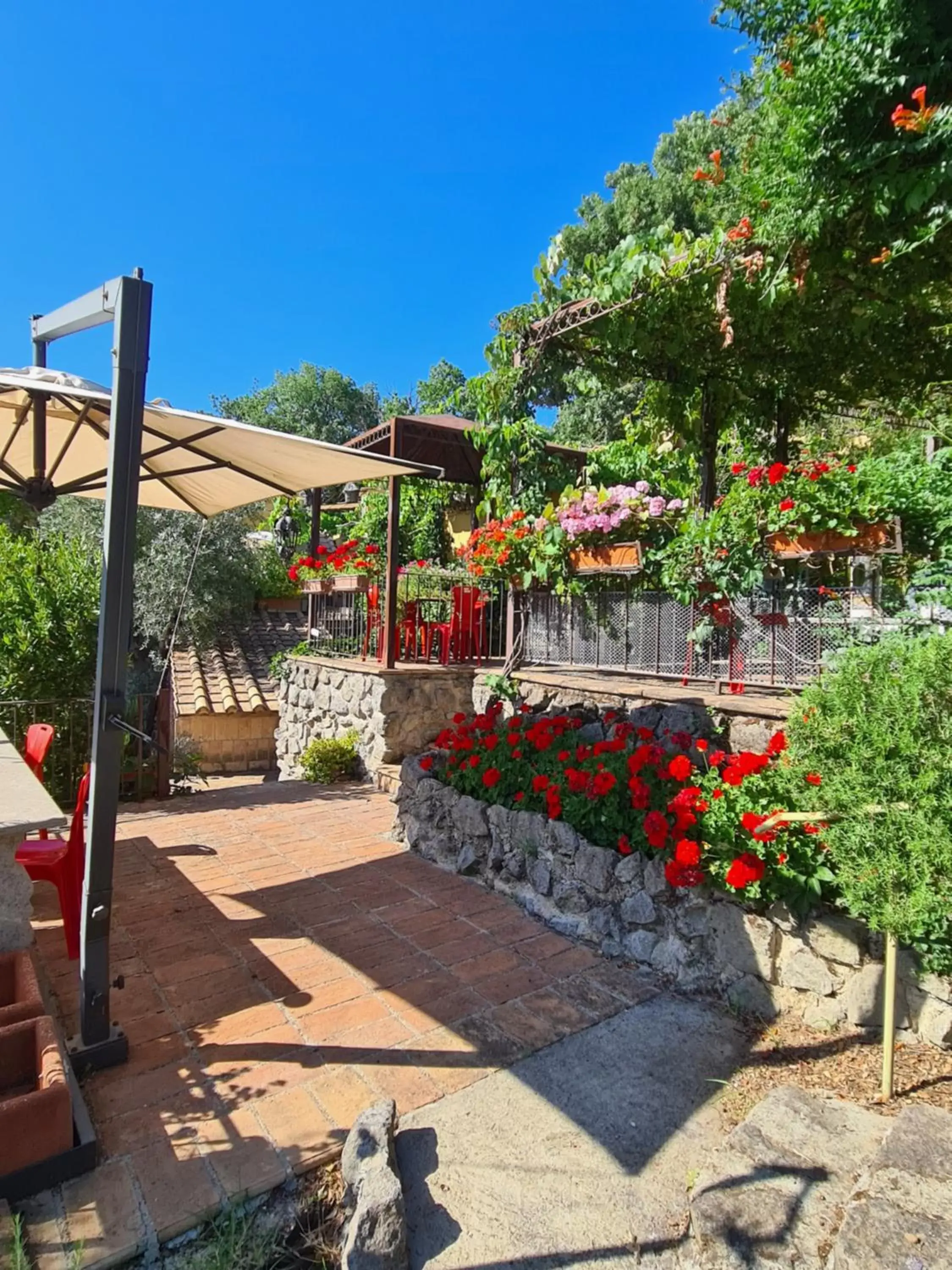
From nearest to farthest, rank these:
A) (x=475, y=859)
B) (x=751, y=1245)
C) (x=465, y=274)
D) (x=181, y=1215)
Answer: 1. (x=751, y=1245)
2. (x=181, y=1215)
3. (x=475, y=859)
4. (x=465, y=274)

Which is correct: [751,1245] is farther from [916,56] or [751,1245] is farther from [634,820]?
[916,56]

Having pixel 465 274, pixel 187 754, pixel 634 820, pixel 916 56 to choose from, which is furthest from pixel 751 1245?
pixel 465 274

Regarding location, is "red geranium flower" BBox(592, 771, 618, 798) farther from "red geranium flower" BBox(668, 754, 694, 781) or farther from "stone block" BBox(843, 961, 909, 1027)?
"stone block" BBox(843, 961, 909, 1027)

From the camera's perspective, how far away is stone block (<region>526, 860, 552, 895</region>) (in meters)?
3.62

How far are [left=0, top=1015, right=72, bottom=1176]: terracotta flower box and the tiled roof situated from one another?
783cm

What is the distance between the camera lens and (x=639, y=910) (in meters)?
3.18

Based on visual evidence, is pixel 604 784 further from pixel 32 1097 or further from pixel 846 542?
pixel 32 1097

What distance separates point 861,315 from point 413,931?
5.33 m

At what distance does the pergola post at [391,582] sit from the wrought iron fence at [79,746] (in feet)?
7.14

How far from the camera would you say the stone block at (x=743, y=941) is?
9.07 feet

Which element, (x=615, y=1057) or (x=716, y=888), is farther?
(x=716, y=888)

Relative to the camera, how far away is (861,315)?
498 centimetres

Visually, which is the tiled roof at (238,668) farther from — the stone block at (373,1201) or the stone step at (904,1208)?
the stone step at (904,1208)

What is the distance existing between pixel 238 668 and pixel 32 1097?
9.90m
